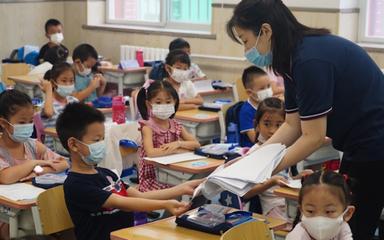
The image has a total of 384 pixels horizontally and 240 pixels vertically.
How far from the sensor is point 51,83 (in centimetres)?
622

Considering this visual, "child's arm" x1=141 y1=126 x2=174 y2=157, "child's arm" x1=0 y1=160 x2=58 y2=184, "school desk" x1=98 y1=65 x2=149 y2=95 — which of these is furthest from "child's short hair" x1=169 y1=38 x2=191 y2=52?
"child's arm" x1=0 y1=160 x2=58 y2=184

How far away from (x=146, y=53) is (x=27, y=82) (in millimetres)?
2259

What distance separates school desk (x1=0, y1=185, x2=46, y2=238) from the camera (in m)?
3.50

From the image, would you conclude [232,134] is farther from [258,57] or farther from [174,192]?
[258,57]

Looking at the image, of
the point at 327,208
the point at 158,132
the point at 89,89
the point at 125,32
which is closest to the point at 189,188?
the point at 327,208

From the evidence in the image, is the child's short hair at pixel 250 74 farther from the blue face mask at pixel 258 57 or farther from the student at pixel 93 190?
the blue face mask at pixel 258 57

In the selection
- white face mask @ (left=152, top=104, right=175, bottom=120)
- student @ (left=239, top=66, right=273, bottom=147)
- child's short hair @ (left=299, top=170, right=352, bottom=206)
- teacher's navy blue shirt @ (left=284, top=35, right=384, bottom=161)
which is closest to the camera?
teacher's navy blue shirt @ (left=284, top=35, right=384, bottom=161)

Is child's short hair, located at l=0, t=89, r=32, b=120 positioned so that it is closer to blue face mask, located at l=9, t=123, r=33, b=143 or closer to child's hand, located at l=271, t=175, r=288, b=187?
blue face mask, located at l=9, t=123, r=33, b=143

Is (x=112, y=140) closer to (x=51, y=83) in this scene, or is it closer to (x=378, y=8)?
(x=51, y=83)

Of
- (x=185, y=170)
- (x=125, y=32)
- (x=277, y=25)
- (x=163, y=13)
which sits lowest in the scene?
(x=185, y=170)

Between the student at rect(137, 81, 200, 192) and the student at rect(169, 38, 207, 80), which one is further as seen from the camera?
the student at rect(169, 38, 207, 80)

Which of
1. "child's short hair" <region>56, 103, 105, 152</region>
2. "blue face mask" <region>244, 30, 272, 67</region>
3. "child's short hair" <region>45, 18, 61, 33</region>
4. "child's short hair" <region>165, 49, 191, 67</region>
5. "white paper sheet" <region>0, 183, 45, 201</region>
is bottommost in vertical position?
"white paper sheet" <region>0, 183, 45, 201</region>

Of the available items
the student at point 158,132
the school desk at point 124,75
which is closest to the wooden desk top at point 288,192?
the student at point 158,132

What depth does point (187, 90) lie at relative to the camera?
698 centimetres
